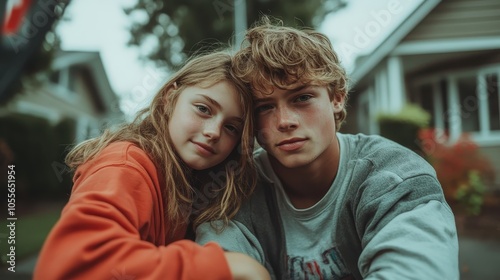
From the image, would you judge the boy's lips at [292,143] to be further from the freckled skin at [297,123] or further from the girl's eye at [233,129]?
the girl's eye at [233,129]

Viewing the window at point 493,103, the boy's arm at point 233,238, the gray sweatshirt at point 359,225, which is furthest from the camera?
the window at point 493,103

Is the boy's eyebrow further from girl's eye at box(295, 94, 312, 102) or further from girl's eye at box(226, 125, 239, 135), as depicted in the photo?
girl's eye at box(226, 125, 239, 135)

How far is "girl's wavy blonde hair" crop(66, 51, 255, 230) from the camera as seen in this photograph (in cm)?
196

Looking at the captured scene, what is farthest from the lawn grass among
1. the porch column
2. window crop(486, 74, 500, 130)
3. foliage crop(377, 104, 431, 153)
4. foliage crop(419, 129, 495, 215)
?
window crop(486, 74, 500, 130)

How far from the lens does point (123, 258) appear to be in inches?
53.9

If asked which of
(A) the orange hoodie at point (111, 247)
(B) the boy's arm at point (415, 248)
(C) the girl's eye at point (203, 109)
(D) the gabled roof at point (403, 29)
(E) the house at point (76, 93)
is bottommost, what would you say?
(E) the house at point (76, 93)

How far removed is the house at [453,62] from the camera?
425 inches

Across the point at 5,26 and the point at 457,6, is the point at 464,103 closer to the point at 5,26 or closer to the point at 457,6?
the point at 457,6

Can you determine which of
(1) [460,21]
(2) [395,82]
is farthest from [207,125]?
(1) [460,21]

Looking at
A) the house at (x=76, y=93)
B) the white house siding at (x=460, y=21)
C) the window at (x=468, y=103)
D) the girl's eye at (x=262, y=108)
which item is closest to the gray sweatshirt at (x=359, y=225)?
the girl's eye at (x=262, y=108)

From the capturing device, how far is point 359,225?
5.79 ft

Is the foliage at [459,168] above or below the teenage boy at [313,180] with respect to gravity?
below

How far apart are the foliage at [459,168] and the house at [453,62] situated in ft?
6.47

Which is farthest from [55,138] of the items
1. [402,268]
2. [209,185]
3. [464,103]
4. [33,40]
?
[402,268]
